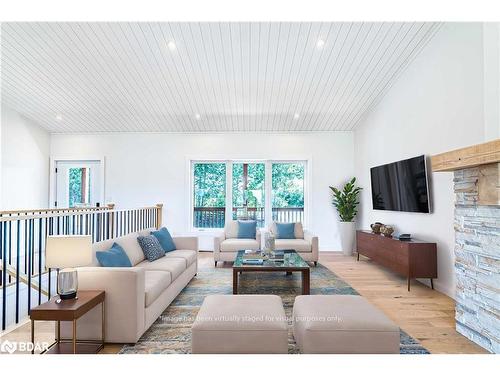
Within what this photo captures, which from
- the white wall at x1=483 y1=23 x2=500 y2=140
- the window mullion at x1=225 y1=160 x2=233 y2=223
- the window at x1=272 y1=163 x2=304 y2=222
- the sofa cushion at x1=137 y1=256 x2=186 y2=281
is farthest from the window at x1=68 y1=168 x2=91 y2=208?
the white wall at x1=483 y1=23 x2=500 y2=140

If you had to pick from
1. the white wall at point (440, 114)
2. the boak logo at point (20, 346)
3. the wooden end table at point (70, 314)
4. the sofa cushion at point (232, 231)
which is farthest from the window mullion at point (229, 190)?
the boak logo at point (20, 346)

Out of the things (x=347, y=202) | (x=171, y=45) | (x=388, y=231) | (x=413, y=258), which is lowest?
(x=413, y=258)

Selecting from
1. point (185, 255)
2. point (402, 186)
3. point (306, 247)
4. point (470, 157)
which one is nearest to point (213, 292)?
point (185, 255)

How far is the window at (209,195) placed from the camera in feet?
22.6

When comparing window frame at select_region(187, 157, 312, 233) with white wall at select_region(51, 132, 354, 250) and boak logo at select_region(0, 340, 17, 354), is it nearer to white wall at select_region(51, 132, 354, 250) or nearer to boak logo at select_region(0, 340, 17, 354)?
white wall at select_region(51, 132, 354, 250)

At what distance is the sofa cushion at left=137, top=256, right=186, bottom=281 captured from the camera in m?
3.34

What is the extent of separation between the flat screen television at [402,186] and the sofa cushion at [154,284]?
3.49 meters

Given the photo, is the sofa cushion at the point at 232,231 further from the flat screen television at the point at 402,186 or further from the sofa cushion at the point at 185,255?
the flat screen television at the point at 402,186

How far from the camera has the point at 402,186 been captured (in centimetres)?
461

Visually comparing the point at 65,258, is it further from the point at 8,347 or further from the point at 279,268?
the point at 279,268

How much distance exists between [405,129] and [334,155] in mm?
2156

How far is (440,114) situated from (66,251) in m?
4.41

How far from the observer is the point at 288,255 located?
427cm
